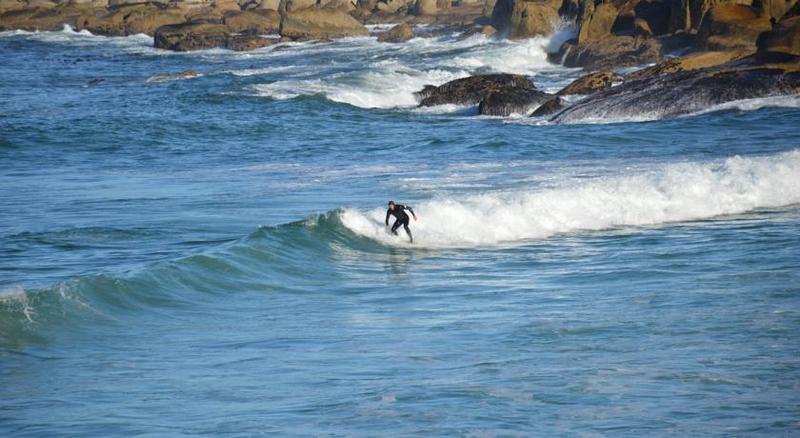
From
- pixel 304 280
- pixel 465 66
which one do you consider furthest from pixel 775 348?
pixel 465 66

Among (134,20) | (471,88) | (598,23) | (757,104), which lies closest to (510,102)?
(471,88)

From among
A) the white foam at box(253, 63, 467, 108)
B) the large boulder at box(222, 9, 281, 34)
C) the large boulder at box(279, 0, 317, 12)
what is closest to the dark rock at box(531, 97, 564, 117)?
the white foam at box(253, 63, 467, 108)

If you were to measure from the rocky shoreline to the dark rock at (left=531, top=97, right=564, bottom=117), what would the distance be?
41 mm

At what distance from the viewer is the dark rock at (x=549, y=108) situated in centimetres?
3609

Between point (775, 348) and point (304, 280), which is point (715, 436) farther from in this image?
point (304, 280)

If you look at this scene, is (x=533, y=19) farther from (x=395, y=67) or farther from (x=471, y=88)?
(x=471, y=88)

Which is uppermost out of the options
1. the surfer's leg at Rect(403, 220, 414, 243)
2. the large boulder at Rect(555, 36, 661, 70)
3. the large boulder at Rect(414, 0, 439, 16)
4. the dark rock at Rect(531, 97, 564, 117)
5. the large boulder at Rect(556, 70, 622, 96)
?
the large boulder at Rect(414, 0, 439, 16)

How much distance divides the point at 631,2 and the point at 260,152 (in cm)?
2937

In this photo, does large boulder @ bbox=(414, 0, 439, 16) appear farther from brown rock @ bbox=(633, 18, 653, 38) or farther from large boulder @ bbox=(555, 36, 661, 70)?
brown rock @ bbox=(633, 18, 653, 38)

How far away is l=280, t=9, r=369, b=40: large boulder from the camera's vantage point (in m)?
80.4

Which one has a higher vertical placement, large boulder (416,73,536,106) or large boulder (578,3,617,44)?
large boulder (578,3,617,44)

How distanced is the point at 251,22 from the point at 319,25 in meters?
7.11

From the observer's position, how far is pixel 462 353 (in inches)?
496

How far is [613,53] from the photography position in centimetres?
5131
